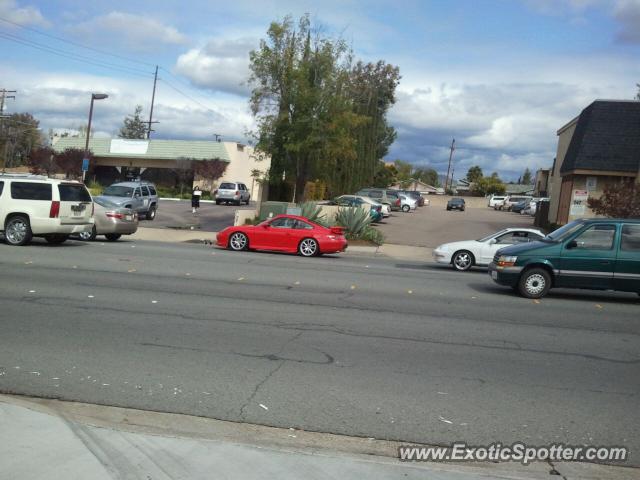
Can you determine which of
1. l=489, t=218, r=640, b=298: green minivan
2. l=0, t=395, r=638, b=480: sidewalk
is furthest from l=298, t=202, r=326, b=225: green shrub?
l=0, t=395, r=638, b=480: sidewalk

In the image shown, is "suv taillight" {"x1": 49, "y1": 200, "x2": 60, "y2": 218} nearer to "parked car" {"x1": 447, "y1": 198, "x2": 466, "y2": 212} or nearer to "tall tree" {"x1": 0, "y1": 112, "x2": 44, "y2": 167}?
"parked car" {"x1": 447, "y1": 198, "x2": 466, "y2": 212}

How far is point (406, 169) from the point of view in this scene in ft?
379

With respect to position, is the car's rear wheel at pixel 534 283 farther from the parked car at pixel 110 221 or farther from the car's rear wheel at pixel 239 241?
the parked car at pixel 110 221

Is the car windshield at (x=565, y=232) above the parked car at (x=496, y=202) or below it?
below

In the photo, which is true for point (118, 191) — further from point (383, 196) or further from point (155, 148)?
point (155, 148)

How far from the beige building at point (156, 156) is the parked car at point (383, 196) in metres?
11.8

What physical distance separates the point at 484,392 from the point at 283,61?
79.2 feet

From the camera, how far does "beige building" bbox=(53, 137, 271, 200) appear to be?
181 ft

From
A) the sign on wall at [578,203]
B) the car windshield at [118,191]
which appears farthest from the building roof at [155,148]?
the sign on wall at [578,203]

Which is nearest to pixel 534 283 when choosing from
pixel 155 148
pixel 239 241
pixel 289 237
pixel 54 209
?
pixel 289 237

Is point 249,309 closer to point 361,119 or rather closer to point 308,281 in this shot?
point 308,281

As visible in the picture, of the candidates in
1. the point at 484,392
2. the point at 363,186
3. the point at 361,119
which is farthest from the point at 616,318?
the point at 363,186

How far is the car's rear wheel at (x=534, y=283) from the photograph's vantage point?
41.8 feet

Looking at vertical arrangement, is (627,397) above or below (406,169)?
below
